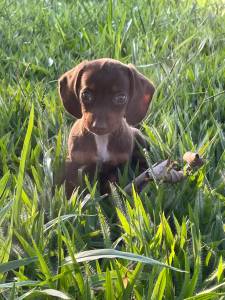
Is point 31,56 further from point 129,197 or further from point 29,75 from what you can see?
point 129,197

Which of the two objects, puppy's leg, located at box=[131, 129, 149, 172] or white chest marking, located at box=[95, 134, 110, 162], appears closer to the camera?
white chest marking, located at box=[95, 134, 110, 162]

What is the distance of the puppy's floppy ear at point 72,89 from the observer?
212 cm

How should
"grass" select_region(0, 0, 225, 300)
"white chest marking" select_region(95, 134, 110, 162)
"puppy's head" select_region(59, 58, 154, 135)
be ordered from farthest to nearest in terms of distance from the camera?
1. "white chest marking" select_region(95, 134, 110, 162)
2. "puppy's head" select_region(59, 58, 154, 135)
3. "grass" select_region(0, 0, 225, 300)

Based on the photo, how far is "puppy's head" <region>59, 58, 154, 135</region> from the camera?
1.99 metres

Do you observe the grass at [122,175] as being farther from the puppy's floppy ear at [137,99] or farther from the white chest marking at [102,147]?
the puppy's floppy ear at [137,99]

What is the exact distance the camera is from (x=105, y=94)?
2.02m

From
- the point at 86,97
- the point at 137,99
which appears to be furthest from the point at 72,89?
the point at 137,99

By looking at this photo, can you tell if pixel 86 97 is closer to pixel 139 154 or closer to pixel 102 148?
pixel 102 148

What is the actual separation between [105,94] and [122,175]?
327 mm

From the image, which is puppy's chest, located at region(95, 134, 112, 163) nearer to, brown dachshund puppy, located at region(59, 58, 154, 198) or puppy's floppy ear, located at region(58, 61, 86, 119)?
brown dachshund puppy, located at region(59, 58, 154, 198)

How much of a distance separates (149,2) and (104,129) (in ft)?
10.0

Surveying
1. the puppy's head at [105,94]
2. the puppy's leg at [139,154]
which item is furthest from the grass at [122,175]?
the puppy's head at [105,94]

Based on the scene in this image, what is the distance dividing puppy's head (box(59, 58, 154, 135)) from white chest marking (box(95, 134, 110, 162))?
74 millimetres

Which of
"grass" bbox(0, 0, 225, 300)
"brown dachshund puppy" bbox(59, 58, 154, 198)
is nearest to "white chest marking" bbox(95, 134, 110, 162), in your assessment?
"brown dachshund puppy" bbox(59, 58, 154, 198)
